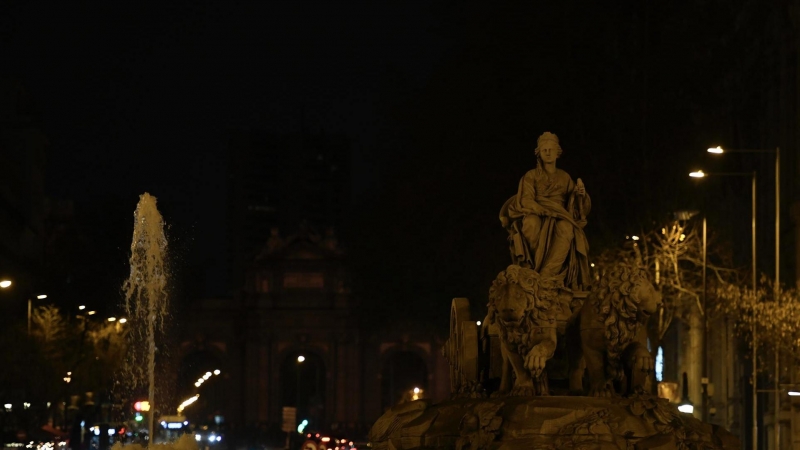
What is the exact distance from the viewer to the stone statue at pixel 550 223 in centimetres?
2083

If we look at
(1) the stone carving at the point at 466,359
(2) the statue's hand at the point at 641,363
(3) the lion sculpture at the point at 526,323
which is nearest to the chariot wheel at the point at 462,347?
(1) the stone carving at the point at 466,359

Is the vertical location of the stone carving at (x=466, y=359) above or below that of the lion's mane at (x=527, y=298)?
below

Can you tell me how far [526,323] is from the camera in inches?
750

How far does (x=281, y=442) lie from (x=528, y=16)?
130 feet

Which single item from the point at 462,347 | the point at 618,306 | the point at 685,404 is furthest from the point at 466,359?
the point at 685,404

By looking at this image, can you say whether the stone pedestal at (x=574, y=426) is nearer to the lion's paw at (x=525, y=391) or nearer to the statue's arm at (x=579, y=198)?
the lion's paw at (x=525, y=391)

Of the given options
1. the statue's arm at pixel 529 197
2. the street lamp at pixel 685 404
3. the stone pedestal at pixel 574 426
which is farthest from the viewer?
the street lamp at pixel 685 404

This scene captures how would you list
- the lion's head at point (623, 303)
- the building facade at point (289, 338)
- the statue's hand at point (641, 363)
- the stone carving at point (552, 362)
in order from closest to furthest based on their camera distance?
1. the stone carving at point (552, 362)
2. the lion's head at point (623, 303)
3. the statue's hand at point (641, 363)
4. the building facade at point (289, 338)

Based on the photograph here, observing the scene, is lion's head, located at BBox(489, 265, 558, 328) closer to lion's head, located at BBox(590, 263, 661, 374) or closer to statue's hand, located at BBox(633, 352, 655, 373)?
lion's head, located at BBox(590, 263, 661, 374)

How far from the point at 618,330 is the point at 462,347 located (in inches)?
97.3

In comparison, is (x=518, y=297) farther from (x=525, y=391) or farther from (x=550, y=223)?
(x=550, y=223)

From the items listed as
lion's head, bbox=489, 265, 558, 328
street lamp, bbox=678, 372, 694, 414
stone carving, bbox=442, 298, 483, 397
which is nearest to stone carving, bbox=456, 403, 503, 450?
lion's head, bbox=489, 265, 558, 328

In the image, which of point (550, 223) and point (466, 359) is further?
point (550, 223)

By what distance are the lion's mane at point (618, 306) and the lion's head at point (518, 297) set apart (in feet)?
1.94
